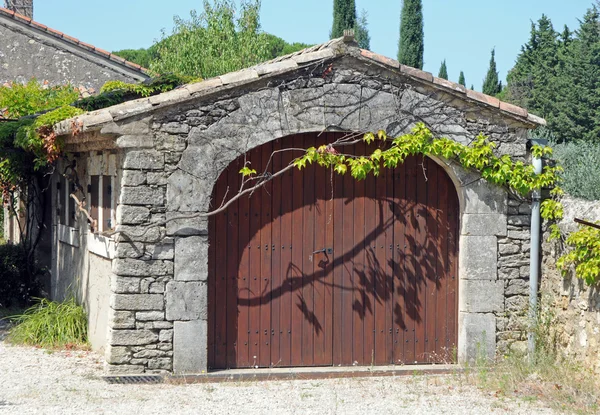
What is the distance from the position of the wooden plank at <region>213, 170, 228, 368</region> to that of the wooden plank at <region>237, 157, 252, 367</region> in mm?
149

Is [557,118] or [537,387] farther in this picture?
[557,118]

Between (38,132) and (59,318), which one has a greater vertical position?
(38,132)

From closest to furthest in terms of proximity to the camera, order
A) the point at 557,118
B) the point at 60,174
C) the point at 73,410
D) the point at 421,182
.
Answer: the point at 73,410 → the point at 421,182 → the point at 60,174 → the point at 557,118

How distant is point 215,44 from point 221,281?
15322 mm

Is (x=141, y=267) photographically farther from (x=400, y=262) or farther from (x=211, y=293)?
(x=400, y=262)

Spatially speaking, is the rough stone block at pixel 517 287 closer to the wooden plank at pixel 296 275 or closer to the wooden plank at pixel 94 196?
the wooden plank at pixel 296 275

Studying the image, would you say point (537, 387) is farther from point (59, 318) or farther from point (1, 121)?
point (1, 121)

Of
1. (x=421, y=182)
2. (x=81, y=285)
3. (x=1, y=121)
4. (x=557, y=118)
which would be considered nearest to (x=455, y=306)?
(x=421, y=182)

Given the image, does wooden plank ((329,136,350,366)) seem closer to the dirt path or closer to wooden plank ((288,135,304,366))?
wooden plank ((288,135,304,366))

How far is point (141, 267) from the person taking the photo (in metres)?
8.41

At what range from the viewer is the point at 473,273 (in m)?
9.12

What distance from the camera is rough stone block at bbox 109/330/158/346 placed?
8.34 metres

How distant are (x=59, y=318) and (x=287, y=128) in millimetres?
3910

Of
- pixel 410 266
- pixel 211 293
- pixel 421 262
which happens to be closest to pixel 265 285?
pixel 211 293
